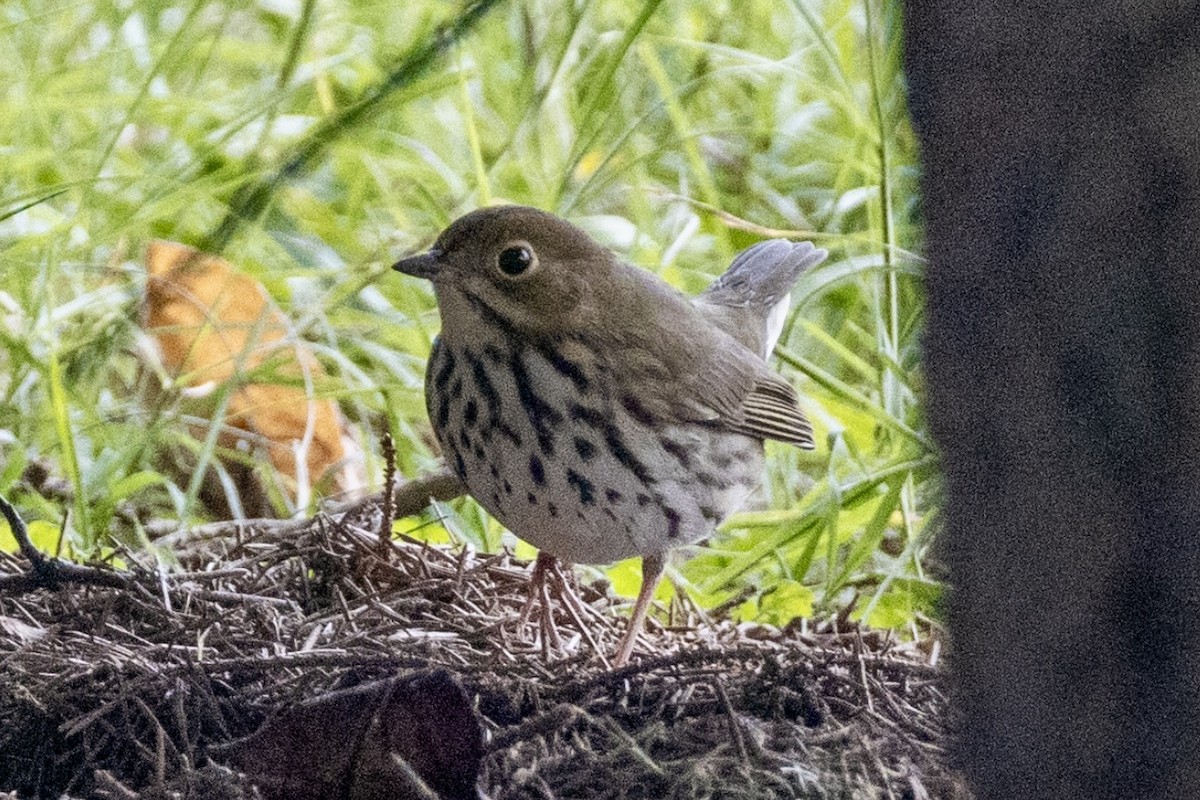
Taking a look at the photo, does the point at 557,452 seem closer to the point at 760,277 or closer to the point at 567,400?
the point at 567,400

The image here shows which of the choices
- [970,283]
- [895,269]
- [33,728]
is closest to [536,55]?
[895,269]

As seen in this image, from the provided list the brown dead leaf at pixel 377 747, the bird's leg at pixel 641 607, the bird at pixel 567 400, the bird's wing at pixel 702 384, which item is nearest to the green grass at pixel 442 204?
the bird's wing at pixel 702 384

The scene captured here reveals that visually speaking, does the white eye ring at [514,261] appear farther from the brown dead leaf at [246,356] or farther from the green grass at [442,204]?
the brown dead leaf at [246,356]

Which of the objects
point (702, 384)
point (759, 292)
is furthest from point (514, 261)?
point (759, 292)

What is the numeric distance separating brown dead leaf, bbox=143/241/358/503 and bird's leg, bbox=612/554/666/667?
127cm

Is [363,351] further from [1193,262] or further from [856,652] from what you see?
[1193,262]

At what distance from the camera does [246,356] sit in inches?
140

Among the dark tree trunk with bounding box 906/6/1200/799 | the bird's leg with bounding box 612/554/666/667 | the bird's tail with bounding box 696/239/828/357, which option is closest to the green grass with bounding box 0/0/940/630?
the bird's tail with bounding box 696/239/828/357

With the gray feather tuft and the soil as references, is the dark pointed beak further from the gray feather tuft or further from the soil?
the gray feather tuft

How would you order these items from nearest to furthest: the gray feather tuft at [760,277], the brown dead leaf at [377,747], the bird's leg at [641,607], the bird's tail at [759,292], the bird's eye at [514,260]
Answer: the brown dead leaf at [377,747]
the bird's eye at [514,260]
the bird's leg at [641,607]
the bird's tail at [759,292]
the gray feather tuft at [760,277]

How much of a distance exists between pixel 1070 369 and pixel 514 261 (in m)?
1.37

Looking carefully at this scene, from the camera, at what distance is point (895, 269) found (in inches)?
120

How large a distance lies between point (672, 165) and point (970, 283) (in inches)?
153

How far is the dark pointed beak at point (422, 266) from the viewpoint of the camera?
2.23 m
